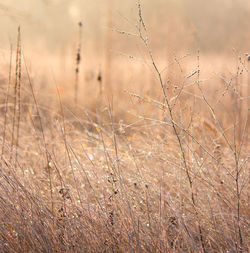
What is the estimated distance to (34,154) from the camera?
2.51m

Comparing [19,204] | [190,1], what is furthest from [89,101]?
[190,1]

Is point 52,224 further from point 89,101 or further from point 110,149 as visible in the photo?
point 89,101

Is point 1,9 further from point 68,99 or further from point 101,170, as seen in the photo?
point 68,99

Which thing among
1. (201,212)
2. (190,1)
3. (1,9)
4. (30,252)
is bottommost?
(30,252)

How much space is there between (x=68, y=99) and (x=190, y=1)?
21.5m

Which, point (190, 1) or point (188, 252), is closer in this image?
point (188, 252)

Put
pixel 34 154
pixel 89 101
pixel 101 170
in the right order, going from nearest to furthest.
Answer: pixel 101 170 < pixel 34 154 < pixel 89 101

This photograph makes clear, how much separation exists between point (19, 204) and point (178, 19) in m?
3.18

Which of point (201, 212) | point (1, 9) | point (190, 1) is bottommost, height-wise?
point (201, 212)

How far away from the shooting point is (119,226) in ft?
5.05

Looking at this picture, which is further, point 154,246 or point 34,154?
point 34,154

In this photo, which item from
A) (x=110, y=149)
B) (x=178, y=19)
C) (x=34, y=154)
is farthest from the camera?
(x=178, y=19)

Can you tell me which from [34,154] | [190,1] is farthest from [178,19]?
[190,1]

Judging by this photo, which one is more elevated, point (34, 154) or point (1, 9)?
point (1, 9)
